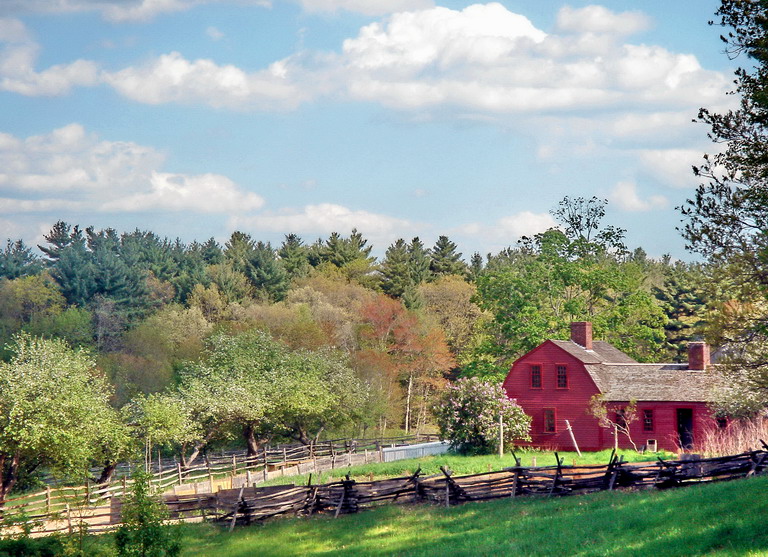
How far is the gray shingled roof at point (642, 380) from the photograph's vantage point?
142ft

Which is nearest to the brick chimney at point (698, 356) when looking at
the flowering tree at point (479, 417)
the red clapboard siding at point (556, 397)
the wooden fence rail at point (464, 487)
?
the red clapboard siding at point (556, 397)

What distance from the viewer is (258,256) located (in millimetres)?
86000

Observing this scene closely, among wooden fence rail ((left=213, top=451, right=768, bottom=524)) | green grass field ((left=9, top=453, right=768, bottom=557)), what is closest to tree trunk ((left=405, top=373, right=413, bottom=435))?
wooden fence rail ((left=213, top=451, right=768, bottom=524))

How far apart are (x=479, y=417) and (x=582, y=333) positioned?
9.40 m

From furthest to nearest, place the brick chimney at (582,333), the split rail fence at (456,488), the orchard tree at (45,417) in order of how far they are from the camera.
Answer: the brick chimney at (582,333), the orchard tree at (45,417), the split rail fence at (456,488)

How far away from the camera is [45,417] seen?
30.6 m

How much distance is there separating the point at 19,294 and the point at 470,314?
40138mm

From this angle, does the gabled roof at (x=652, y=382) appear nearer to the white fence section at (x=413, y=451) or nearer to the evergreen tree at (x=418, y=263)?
the white fence section at (x=413, y=451)

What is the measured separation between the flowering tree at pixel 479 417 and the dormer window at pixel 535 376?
7.97 feet

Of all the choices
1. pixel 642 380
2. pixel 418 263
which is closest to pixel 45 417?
pixel 642 380

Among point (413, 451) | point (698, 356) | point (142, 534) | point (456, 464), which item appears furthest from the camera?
point (413, 451)

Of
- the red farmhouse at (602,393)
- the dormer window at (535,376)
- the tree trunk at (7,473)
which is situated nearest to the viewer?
the tree trunk at (7,473)

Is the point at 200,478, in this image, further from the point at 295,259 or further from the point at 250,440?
the point at 295,259

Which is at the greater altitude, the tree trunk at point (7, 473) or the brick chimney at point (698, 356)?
the brick chimney at point (698, 356)
